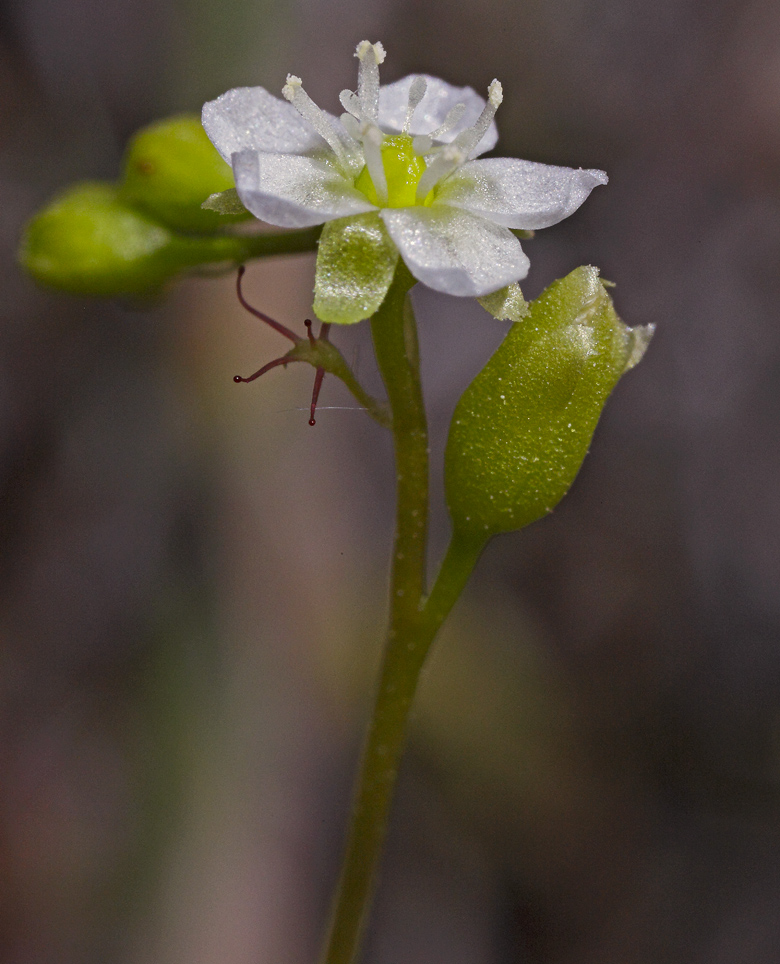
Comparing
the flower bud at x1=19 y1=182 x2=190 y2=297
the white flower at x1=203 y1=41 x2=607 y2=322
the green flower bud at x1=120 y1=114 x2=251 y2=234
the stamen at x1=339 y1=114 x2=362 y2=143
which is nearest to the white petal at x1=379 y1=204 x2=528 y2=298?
the white flower at x1=203 y1=41 x2=607 y2=322

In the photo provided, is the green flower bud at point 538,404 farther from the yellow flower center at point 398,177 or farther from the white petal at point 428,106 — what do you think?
the white petal at point 428,106

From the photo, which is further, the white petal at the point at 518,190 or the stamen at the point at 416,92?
the stamen at the point at 416,92

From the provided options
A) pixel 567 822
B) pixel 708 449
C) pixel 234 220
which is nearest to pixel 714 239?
pixel 708 449

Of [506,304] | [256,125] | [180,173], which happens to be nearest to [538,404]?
[506,304]

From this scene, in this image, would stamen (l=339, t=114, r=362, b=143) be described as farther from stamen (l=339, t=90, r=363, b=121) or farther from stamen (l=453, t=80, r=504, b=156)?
stamen (l=453, t=80, r=504, b=156)

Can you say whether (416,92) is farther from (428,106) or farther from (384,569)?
(384,569)

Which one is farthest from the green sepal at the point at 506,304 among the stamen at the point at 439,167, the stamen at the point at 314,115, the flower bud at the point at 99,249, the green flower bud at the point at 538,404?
the flower bud at the point at 99,249
